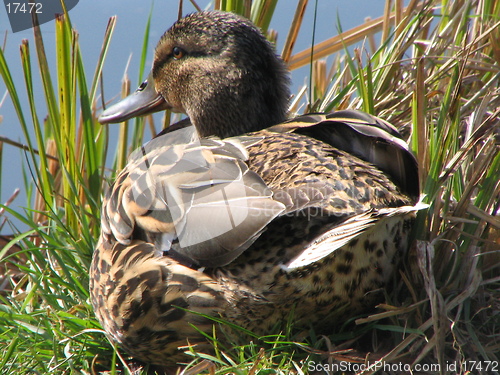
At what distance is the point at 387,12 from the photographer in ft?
11.5

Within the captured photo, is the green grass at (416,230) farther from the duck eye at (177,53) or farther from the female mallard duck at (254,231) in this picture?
the duck eye at (177,53)

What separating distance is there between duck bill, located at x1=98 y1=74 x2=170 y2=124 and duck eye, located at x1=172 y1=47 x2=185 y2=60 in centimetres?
24

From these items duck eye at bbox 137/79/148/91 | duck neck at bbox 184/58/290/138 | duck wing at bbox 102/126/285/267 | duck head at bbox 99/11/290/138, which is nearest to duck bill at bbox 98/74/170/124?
duck eye at bbox 137/79/148/91

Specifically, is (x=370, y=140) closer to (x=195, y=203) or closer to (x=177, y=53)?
(x=195, y=203)

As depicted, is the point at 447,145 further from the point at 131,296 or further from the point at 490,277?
the point at 131,296

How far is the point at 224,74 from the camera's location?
288 centimetres

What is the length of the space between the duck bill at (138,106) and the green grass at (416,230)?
125 millimetres

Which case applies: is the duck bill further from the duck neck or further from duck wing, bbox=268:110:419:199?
duck wing, bbox=268:110:419:199

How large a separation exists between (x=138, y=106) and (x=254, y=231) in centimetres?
151

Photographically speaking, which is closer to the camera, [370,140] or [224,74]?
[370,140]

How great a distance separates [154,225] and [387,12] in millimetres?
2008

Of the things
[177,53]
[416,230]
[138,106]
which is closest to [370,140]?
[416,230]

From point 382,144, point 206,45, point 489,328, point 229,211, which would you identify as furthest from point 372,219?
point 206,45

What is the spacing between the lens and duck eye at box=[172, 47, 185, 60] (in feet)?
10.0
